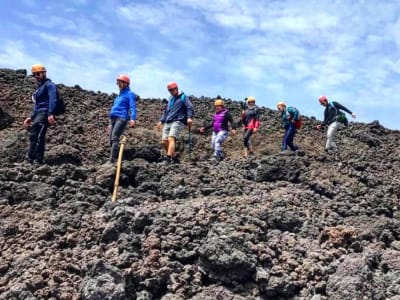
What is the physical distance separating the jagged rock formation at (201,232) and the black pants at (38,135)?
35.3 inches

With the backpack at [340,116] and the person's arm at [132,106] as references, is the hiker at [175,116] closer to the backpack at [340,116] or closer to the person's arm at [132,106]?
the person's arm at [132,106]

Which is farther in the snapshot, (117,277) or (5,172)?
(5,172)

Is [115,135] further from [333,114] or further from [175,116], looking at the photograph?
[333,114]

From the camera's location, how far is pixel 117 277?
18.4 feet

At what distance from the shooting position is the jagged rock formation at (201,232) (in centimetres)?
573

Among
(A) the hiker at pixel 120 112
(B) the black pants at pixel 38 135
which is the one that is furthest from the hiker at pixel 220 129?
(B) the black pants at pixel 38 135

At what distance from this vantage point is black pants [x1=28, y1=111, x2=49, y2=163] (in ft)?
32.6

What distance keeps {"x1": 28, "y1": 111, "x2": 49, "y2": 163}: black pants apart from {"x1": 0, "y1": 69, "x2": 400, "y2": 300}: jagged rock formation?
90cm

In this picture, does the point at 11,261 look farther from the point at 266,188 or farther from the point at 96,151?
the point at 96,151

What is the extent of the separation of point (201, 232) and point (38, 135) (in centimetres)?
468

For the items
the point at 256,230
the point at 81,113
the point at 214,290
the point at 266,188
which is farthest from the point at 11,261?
the point at 81,113

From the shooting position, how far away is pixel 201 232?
21.1 ft

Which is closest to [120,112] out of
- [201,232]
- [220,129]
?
[220,129]

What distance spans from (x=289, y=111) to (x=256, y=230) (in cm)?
811
